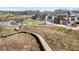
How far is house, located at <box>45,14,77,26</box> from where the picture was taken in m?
1.28

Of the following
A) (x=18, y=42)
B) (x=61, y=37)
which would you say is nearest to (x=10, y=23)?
(x=18, y=42)

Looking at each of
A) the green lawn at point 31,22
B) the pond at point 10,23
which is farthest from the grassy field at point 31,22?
the pond at point 10,23

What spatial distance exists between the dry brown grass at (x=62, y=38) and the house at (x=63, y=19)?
0.06 meters

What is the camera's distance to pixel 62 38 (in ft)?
4.17

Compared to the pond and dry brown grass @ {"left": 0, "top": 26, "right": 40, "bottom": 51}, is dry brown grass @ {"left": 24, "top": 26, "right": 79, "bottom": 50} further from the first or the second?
the pond

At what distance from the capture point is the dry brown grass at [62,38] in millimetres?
1267

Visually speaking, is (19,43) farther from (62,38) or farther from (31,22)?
(62,38)

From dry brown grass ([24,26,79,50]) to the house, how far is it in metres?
0.06

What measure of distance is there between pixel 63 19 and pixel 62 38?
19 centimetres

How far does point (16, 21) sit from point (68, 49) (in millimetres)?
592

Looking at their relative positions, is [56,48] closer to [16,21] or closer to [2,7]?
[16,21]

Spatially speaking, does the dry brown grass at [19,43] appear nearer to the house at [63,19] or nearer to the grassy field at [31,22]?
the grassy field at [31,22]
